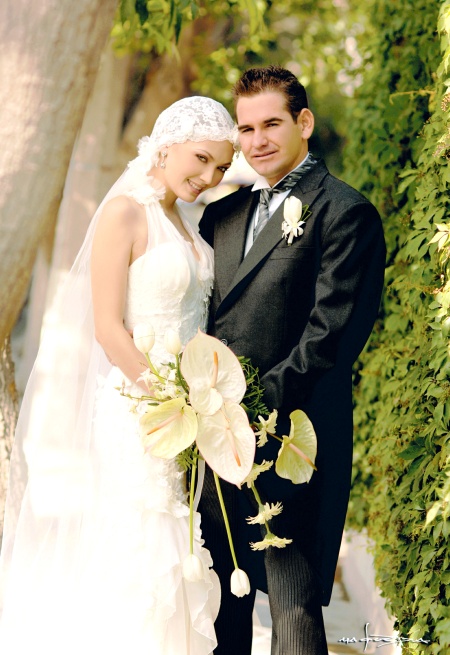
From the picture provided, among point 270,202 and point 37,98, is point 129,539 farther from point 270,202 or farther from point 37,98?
point 37,98

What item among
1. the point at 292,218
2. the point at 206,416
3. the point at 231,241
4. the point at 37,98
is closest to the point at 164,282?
the point at 231,241

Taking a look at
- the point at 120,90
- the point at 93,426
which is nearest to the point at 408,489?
the point at 93,426

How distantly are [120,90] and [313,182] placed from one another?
4.91 meters

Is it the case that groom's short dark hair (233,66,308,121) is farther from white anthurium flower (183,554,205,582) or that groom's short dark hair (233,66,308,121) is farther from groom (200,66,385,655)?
white anthurium flower (183,554,205,582)

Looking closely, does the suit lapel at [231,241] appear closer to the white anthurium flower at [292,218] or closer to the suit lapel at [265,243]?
the suit lapel at [265,243]

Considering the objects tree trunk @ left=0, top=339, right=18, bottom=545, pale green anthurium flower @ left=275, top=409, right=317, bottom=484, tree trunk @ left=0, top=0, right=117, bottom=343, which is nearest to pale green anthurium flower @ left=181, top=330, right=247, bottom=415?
pale green anthurium flower @ left=275, top=409, right=317, bottom=484

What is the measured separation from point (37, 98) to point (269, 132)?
3.13 feet

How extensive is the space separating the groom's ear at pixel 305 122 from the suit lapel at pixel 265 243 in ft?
A: 0.38

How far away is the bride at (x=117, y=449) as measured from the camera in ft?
10.4

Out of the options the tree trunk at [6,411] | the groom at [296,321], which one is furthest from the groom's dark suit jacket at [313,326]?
the tree trunk at [6,411]

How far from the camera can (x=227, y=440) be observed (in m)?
2.82

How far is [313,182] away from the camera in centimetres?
317

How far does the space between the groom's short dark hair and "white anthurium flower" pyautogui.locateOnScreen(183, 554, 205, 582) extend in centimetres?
139

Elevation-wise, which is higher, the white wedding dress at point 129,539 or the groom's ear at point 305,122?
the groom's ear at point 305,122
